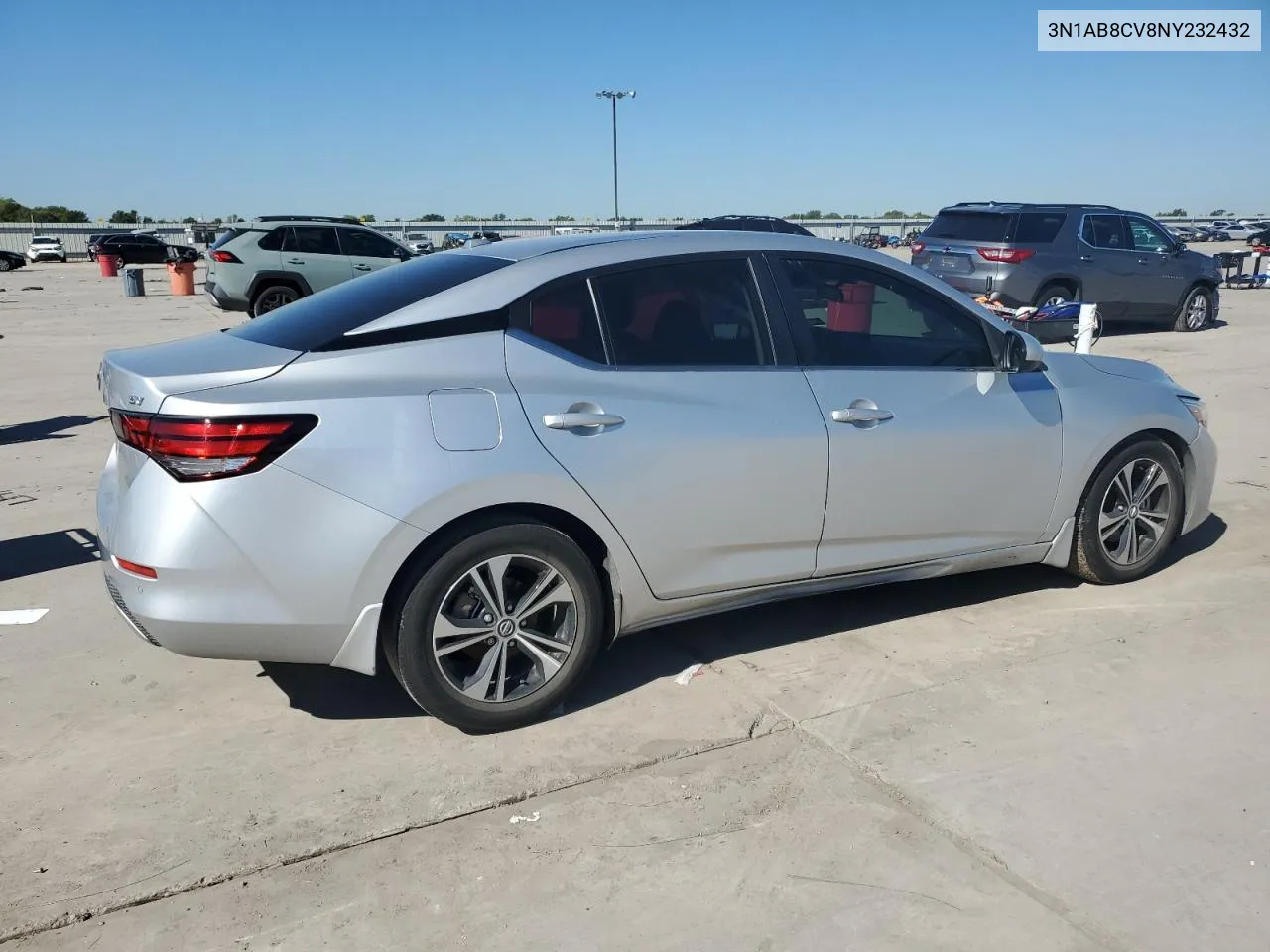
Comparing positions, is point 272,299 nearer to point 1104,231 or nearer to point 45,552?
point 45,552

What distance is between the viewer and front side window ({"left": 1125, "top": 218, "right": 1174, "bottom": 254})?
14.7m

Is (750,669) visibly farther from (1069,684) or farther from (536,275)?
(536,275)

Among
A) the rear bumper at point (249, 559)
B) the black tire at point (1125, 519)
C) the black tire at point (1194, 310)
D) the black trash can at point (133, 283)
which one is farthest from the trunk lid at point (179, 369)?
the black trash can at point (133, 283)

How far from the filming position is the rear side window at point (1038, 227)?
13.8 m

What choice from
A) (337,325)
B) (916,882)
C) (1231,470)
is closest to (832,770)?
(916,882)

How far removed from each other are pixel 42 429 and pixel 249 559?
6362mm

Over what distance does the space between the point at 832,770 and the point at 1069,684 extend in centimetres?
116

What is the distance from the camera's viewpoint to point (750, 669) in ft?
12.9

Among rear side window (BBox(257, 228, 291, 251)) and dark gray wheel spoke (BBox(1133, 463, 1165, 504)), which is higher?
rear side window (BBox(257, 228, 291, 251))

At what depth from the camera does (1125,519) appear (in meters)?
4.72

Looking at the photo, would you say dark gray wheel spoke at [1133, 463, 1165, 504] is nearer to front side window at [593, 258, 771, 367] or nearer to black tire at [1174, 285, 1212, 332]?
front side window at [593, 258, 771, 367]

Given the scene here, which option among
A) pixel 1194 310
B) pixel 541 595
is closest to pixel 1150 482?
pixel 541 595

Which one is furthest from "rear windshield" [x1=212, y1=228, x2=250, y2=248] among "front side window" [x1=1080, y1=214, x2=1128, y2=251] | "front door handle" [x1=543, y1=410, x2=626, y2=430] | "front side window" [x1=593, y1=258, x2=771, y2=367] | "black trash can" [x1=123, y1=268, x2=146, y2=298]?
"front door handle" [x1=543, y1=410, x2=626, y2=430]

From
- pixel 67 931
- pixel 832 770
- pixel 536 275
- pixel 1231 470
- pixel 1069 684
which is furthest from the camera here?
pixel 1231 470
